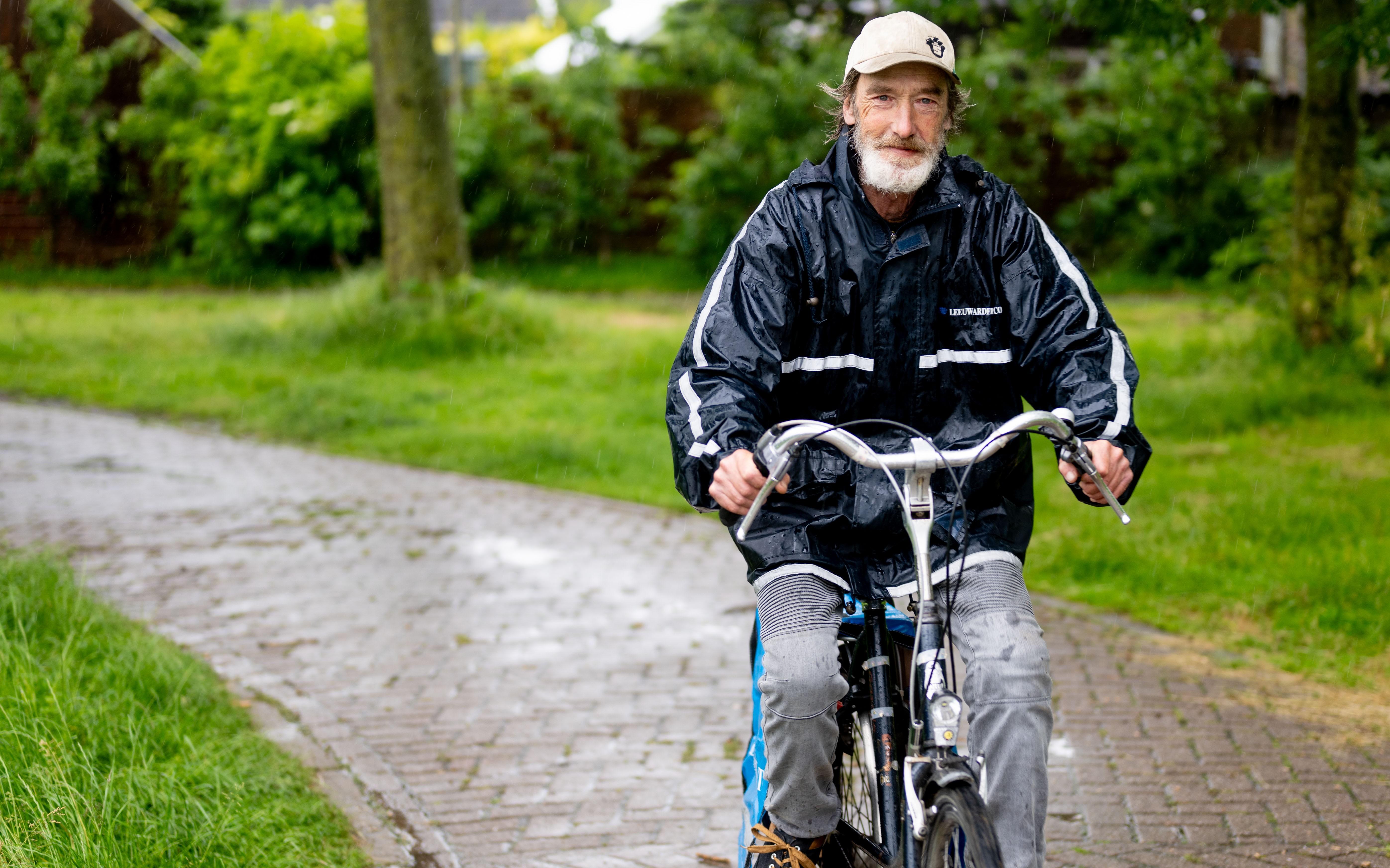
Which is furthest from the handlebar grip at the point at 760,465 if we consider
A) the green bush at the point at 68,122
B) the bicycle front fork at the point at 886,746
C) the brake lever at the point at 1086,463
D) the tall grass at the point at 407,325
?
the green bush at the point at 68,122

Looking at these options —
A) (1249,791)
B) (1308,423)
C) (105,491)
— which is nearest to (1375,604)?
(1249,791)

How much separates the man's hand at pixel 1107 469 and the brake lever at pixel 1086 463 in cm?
1

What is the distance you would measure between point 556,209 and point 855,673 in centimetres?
1970

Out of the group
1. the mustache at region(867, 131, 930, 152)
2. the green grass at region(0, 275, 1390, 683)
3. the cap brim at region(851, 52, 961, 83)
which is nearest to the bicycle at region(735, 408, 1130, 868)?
the mustache at region(867, 131, 930, 152)

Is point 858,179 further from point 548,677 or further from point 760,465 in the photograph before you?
point 548,677

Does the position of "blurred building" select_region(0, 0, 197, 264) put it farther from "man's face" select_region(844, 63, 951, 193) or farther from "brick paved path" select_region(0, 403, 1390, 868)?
"man's face" select_region(844, 63, 951, 193)

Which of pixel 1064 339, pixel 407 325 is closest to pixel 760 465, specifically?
pixel 1064 339

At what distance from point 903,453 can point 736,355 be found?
1.41ft

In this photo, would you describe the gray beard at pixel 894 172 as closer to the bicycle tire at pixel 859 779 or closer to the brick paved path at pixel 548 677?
the bicycle tire at pixel 859 779

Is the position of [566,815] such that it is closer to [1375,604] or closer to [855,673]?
[855,673]

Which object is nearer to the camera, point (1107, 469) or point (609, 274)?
point (1107, 469)

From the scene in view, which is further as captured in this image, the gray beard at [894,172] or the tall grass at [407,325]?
the tall grass at [407,325]

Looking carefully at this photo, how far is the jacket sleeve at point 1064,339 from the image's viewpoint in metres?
2.91

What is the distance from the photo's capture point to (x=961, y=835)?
253cm
